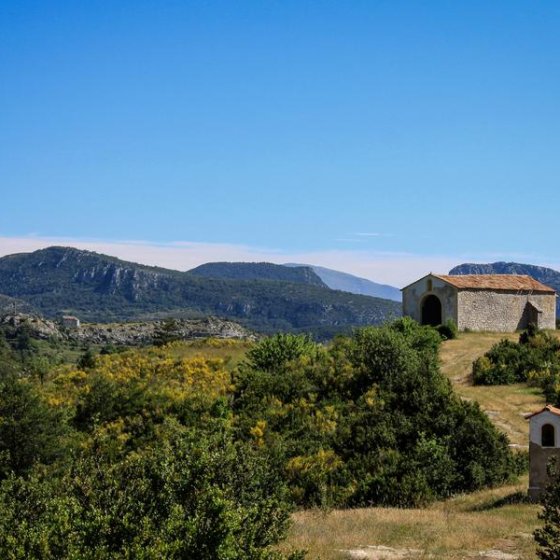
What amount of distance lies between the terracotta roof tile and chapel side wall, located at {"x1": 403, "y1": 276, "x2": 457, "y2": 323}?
0.55m

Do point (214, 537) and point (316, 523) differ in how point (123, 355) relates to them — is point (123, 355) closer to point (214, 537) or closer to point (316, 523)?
point (316, 523)

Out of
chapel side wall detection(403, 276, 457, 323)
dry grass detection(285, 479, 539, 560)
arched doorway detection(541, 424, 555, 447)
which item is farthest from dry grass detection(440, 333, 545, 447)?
dry grass detection(285, 479, 539, 560)

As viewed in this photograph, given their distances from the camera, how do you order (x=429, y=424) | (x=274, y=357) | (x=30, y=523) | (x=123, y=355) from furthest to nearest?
1. (x=123, y=355)
2. (x=274, y=357)
3. (x=429, y=424)
4. (x=30, y=523)

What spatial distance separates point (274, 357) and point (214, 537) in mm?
30903

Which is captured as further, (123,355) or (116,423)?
(123,355)

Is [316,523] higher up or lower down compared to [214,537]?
lower down

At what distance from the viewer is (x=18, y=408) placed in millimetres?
32406

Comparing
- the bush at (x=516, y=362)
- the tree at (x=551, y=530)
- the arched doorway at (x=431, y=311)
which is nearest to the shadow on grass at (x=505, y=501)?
the tree at (x=551, y=530)

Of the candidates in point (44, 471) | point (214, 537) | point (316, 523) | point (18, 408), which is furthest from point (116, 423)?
point (214, 537)

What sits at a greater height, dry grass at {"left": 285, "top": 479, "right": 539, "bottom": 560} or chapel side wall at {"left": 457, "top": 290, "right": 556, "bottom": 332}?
chapel side wall at {"left": 457, "top": 290, "right": 556, "bottom": 332}

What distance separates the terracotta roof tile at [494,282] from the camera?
4896 cm

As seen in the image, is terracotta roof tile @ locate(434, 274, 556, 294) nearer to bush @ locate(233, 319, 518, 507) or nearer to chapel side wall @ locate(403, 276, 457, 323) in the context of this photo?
chapel side wall @ locate(403, 276, 457, 323)

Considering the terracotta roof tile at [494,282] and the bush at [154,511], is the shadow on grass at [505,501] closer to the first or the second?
the bush at [154,511]

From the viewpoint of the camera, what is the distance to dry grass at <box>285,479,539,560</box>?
16.2 metres
